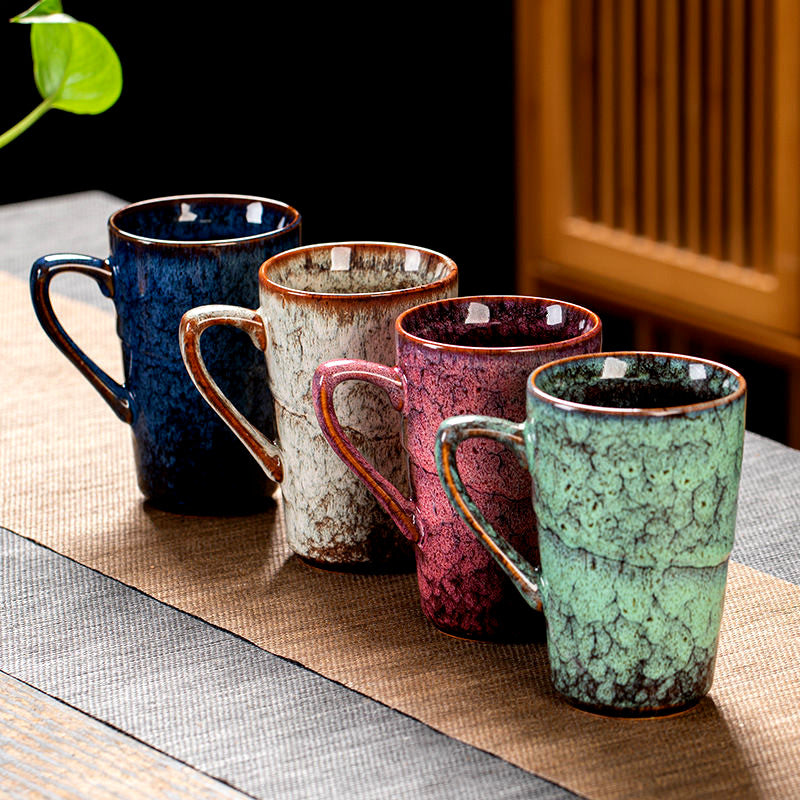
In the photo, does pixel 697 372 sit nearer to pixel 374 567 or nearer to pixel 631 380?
pixel 631 380

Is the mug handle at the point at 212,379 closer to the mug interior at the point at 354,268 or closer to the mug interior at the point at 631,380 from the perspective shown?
the mug interior at the point at 354,268

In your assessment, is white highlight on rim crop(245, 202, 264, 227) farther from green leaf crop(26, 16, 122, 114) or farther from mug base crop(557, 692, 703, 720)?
mug base crop(557, 692, 703, 720)

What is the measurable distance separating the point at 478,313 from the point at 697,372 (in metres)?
0.11

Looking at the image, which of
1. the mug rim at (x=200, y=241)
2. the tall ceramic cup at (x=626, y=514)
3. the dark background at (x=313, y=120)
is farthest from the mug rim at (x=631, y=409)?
the dark background at (x=313, y=120)

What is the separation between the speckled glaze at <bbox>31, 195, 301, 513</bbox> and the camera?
26.8 inches

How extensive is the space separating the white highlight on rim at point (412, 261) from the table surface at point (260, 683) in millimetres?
151

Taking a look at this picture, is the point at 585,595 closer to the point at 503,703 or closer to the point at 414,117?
the point at 503,703

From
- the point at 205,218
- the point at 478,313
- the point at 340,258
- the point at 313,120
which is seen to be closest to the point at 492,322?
the point at 478,313

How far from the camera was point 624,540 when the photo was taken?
1.60ft

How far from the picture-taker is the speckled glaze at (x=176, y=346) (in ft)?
2.23

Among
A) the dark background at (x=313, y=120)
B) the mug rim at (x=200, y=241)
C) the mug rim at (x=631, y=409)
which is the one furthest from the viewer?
the dark background at (x=313, y=120)

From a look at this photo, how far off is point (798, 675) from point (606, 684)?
3.4 inches

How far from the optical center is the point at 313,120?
2266 mm

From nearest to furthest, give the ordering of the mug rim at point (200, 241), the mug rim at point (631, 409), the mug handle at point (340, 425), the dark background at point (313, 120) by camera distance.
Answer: the mug rim at point (631, 409)
the mug handle at point (340, 425)
the mug rim at point (200, 241)
the dark background at point (313, 120)
